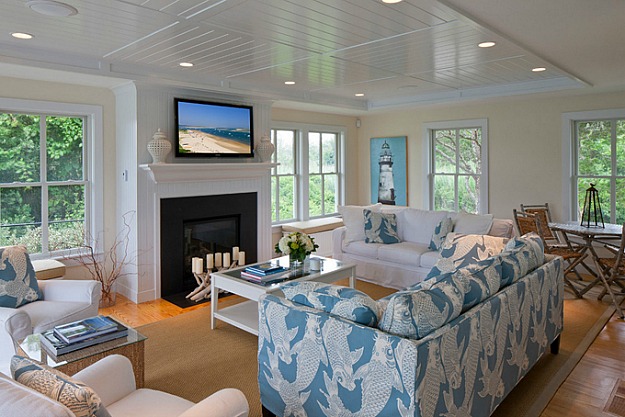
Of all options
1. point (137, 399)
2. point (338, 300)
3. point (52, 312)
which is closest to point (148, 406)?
point (137, 399)

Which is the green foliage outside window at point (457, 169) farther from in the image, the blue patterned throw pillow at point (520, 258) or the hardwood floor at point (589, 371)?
the blue patterned throw pillow at point (520, 258)

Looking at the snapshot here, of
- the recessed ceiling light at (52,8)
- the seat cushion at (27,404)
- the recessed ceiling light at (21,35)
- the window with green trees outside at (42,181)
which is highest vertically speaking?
the recessed ceiling light at (21,35)

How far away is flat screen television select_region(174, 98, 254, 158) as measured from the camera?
4.96 meters

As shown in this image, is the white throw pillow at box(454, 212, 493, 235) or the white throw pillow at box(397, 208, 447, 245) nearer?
the white throw pillow at box(454, 212, 493, 235)

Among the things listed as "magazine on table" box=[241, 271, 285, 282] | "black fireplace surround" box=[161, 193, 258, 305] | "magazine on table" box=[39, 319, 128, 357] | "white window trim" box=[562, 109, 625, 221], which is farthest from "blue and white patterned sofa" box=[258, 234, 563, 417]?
"white window trim" box=[562, 109, 625, 221]

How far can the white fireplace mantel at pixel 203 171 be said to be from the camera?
15.4ft

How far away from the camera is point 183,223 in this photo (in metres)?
5.13

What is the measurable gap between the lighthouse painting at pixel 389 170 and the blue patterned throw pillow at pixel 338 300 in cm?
519

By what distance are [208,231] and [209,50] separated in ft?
7.58

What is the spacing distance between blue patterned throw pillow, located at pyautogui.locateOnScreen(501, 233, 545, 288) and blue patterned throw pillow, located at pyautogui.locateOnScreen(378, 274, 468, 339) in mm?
705

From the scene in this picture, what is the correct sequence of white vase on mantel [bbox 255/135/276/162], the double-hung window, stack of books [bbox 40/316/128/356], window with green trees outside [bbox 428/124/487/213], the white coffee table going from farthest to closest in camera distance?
the double-hung window → window with green trees outside [bbox 428/124/487/213] → white vase on mantel [bbox 255/135/276/162] → the white coffee table → stack of books [bbox 40/316/128/356]

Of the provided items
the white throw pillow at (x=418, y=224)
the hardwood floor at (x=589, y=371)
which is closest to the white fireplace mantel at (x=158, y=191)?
the hardwood floor at (x=589, y=371)

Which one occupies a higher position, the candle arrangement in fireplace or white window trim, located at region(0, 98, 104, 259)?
white window trim, located at region(0, 98, 104, 259)

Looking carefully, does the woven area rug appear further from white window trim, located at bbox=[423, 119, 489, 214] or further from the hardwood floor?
white window trim, located at bbox=[423, 119, 489, 214]
